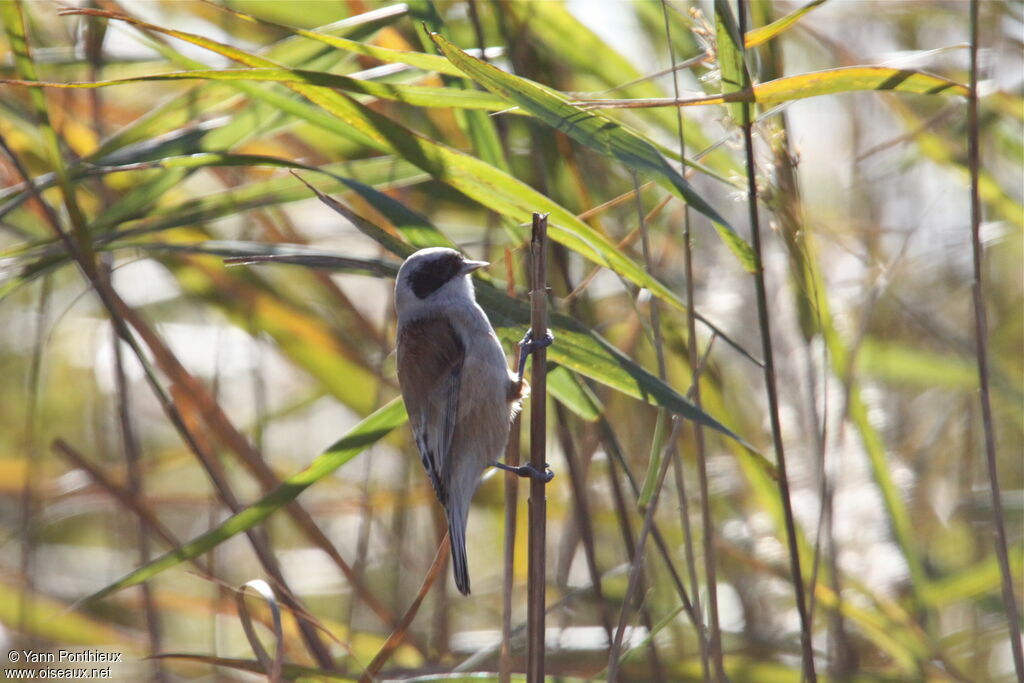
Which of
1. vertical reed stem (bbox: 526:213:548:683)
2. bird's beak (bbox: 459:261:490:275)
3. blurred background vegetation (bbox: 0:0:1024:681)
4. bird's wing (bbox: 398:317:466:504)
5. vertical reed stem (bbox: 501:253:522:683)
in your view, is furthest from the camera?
bird's wing (bbox: 398:317:466:504)

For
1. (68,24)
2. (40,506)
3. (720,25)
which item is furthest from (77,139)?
(720,25)

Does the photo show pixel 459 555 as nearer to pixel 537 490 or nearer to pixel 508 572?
pixel 508 572

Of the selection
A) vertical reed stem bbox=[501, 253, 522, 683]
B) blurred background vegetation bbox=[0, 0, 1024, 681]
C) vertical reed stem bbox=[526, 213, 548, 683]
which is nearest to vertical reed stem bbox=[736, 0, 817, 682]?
blurred background vegetation bbox=[0, 0, 1024, 681]

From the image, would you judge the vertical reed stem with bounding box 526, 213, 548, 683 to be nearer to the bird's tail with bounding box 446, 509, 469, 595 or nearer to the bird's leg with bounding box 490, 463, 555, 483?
the bird's leg with bounding box 490, 463, 555, 483

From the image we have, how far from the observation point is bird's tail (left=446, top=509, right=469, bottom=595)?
78.7 inches

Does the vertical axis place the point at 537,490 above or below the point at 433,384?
below

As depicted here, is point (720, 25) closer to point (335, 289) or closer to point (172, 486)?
point (335, 289)

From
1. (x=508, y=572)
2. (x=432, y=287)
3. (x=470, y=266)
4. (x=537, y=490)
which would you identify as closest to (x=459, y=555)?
(x=508, y=572)

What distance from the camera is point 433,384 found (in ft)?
7.73

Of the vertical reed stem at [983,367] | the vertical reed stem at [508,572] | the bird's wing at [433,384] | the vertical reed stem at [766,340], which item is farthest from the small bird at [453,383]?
the vertical reed stem at [983,367]

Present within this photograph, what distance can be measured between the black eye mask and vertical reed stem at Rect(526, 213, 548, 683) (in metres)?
0.50

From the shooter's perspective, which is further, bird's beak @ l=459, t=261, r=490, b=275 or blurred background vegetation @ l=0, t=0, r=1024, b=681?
bird's beak @ l=459, t=261, r=490, b=275

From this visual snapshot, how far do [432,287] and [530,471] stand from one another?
77 cm

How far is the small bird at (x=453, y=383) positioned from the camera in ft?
7.54
